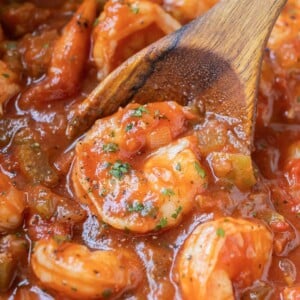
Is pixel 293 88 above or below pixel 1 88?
below

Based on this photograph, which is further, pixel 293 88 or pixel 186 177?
pixel 293 88

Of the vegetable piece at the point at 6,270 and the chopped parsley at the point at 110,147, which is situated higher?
the chopped parsley at the point at 110,147

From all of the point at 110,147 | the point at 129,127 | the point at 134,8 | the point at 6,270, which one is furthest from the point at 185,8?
the point at 6,270

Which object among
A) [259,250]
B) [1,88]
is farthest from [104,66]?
[259,250]

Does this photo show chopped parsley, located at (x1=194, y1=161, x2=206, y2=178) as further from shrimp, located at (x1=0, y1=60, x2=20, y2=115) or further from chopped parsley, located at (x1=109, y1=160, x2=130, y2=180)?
shrimp, located at (x1=0, y1=60, x2=20, y2=115)

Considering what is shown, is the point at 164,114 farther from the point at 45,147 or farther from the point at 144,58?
the point at 45,147

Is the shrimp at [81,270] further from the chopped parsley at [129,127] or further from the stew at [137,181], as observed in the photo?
the chopped parsley at [129,127]

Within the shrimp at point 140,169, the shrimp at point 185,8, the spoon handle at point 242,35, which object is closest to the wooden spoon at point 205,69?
the spoon handle at point 242,35

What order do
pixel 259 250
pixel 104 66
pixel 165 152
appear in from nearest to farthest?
pixel 259 250, pixel 165 152, pixel 104 66
